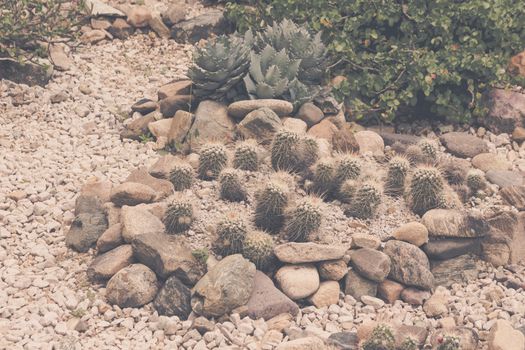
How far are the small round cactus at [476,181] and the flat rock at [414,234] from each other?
1.08 m

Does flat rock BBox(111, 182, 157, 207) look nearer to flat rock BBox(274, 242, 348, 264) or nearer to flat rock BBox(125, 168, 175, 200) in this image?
flat rock BBox(125, 168, 175, 200)

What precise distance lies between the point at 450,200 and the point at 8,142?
4.30m

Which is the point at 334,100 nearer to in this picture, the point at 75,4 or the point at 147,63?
the point at 147,63

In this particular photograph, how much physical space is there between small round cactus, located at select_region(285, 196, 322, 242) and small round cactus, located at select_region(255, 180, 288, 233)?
0.11m

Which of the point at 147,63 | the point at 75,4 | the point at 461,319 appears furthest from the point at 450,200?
the point at 75,4

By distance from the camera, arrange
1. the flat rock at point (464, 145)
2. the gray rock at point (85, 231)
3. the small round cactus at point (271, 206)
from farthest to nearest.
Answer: the flat rock at point (464, 145), the gray rock at point (85, 231), the small round cactus at point (271, 206)

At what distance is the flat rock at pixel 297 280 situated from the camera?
565cm

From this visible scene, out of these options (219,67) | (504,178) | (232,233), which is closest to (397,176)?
(504,178)

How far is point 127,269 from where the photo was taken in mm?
5719

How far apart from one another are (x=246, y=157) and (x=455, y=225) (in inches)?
73.5

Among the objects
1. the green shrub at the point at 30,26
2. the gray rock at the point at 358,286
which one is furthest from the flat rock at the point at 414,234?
the green shrub at the point at 30,26

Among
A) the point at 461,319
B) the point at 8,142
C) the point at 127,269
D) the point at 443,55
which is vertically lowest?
the point at 8,142

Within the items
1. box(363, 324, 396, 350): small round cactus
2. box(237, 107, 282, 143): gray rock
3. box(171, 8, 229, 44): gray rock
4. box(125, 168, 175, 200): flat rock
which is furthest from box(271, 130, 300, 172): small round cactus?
box(171, 8, 229, 44): gray rock

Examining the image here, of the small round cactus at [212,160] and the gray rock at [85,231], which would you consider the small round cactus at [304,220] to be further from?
the gray rock at [85,231]
